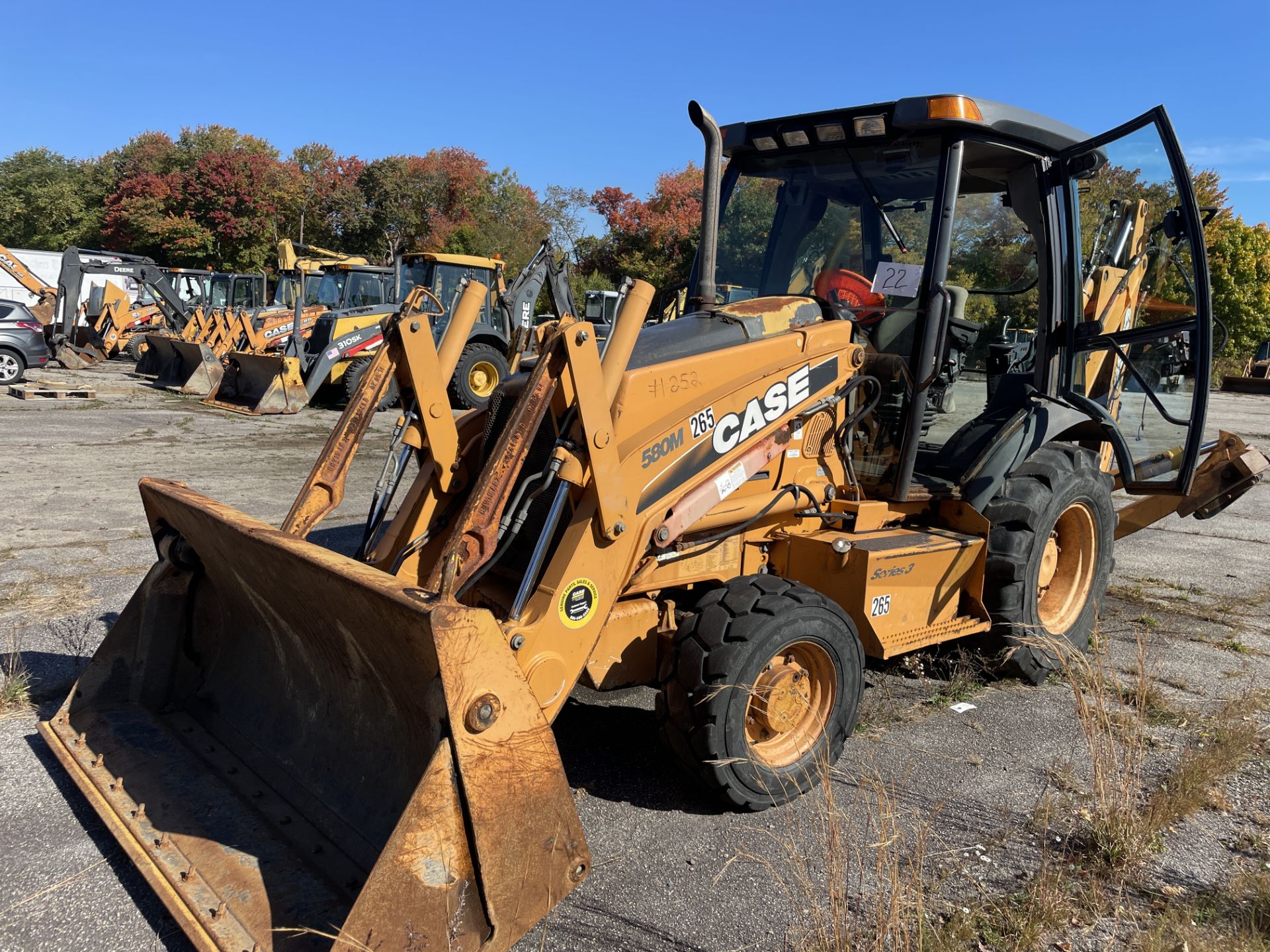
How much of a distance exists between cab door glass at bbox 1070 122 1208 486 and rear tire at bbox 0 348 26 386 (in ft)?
65.9

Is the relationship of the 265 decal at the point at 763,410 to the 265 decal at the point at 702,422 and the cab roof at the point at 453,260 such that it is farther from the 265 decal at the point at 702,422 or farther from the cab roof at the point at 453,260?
the cab roof at the point at 453,260

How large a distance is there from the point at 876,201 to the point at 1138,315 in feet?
5.53

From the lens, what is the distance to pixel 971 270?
493 centimetres

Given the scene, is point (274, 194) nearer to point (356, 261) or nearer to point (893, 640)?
point (356, 261)

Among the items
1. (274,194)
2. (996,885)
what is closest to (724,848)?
(996,885)

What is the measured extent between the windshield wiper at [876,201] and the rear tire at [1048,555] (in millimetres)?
1373

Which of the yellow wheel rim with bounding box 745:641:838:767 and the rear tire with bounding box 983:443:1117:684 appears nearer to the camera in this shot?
the yellow wheel rim with bounding box 745:641:838:767

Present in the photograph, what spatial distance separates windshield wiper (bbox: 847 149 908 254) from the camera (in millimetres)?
4629

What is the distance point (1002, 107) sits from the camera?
177 inches

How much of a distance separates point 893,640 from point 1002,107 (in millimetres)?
2583

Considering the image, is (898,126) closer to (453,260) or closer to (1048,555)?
(1048,555)

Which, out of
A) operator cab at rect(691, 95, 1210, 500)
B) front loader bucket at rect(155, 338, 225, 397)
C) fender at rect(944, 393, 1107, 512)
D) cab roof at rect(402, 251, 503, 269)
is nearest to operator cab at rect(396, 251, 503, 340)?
cab roof at rect(402, 251, 503, 269)

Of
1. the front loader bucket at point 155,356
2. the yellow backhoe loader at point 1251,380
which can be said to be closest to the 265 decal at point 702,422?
the front loader bucket at point 155,356

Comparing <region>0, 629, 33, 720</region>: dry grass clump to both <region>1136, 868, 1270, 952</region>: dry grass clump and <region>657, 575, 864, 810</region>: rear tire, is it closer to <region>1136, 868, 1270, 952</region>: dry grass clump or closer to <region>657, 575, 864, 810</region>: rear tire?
<region>657, 575, 864, 810</region>: rear tire
